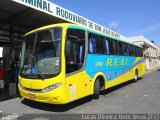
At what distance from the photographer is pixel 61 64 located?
24.9 feet

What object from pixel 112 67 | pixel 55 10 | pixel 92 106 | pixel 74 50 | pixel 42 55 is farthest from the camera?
pixel 55 10

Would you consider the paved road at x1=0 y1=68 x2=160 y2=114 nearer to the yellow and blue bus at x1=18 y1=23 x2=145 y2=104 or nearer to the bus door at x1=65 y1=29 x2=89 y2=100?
the yellow and blue bus at x1=18 y1=23 x2=145 y2=104

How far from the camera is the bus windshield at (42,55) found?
772 cm

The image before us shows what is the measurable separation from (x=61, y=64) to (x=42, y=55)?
38.6 inches

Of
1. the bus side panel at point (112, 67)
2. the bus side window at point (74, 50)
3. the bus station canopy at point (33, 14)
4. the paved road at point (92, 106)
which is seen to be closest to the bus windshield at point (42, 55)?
the bus side window at point (74, 50)

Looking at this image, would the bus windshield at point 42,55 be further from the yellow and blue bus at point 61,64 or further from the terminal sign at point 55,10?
the terminal sign at point 55,10

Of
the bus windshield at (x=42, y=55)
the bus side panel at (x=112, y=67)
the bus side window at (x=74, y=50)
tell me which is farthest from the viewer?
the bus side panel at (x=112, y=67)

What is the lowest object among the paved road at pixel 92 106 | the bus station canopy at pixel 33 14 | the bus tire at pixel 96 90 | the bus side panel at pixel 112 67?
the paved road at pixel 92 106

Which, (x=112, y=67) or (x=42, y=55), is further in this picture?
(x=112, y=67)

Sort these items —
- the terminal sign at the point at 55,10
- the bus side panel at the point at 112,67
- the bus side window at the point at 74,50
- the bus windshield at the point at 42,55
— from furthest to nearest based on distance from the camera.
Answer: the terminal sign at the point at 55,10, the bus side panel at the point at 112,67, the bus side window at the point at 74,50, the bus windshield at the point at 42,55

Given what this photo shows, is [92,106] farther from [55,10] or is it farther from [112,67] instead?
[55,10]

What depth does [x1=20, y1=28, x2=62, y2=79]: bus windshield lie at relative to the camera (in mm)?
7719

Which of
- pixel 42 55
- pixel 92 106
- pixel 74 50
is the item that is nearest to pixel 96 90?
pixel 92 106

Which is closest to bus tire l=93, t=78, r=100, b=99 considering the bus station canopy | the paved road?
the paved road
